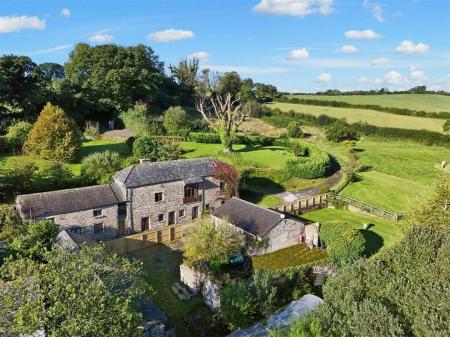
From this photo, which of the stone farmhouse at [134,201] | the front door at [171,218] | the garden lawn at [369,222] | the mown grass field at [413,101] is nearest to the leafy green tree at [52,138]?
the stone farmhouse at [134,201]

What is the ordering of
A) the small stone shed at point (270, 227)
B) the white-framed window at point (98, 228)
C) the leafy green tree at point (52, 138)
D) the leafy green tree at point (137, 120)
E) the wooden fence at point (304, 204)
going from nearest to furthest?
the small stone shed at point (270, 227)
the white-framed window at point (98, 228)
the wooden fence at point (304, 204)
the leafy green tree at point (52, 138)
the leafy green tree at point (137, 120)

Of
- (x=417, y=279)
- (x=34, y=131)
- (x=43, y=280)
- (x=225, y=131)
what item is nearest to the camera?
(x=43, y=280)

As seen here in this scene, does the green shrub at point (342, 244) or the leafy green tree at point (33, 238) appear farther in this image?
the green shrub at point (342, 244)

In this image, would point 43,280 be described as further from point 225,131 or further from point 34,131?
point 225,131

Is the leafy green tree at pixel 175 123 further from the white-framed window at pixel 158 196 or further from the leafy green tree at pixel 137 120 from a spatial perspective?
the white-framed window at pixel 158 196

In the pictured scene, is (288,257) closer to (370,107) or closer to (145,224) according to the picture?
(145,224)

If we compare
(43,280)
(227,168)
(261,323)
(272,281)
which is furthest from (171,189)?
(43,280)
